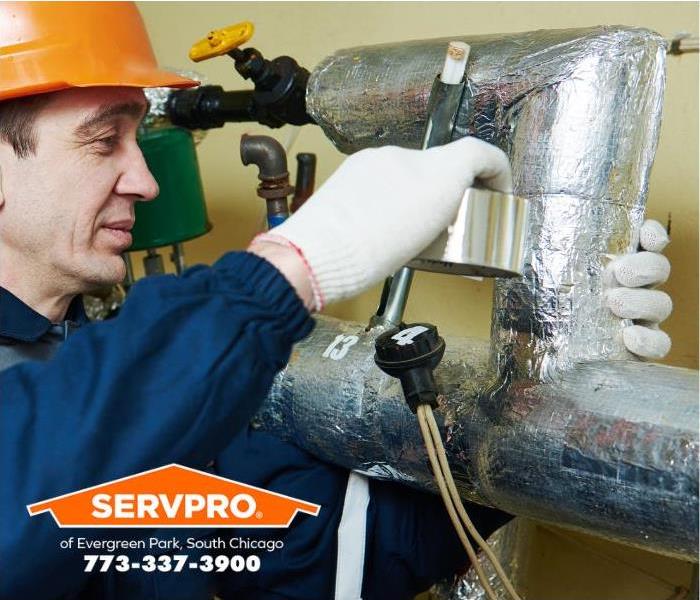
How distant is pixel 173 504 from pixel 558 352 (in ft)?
1.36

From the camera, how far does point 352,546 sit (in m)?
0.89

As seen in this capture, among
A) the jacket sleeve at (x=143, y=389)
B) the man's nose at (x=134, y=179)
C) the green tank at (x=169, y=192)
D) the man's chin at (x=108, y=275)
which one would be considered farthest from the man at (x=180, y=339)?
the green tank at (x=169, y=192)

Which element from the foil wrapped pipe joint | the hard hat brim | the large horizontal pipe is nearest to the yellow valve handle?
the hard hat brim

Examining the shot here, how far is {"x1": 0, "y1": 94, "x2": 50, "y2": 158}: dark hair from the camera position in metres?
0.84

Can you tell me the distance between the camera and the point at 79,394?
1.72 ft

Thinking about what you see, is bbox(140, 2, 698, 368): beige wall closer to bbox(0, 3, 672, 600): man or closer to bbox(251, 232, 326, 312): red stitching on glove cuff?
bbox(0, 3, 672, 600): man

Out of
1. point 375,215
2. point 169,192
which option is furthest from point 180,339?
point 169,192

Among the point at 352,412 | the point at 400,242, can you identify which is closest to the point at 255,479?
the point at 352,412

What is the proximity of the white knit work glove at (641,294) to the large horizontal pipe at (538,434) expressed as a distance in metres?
0.07

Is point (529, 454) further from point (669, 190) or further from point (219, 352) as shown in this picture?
point (669, 190)

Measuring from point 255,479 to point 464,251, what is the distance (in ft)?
1.50

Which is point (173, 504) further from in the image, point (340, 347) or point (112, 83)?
point (112, 83)

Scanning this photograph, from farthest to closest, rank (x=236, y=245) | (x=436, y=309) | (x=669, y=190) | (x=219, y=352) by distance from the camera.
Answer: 1. (x=236, y=245)
2. (x=436, y=309)
3. (x=669, y=190)
4. (x=219, y=352)

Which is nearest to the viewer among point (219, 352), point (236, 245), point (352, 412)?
point (219, 352)
